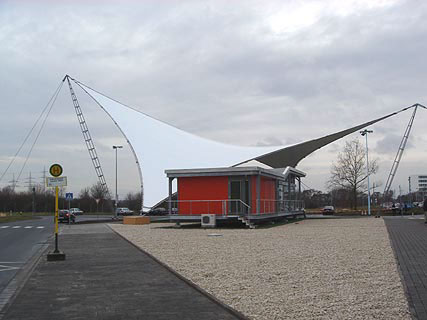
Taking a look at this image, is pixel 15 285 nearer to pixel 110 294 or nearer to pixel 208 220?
pixel 110 294

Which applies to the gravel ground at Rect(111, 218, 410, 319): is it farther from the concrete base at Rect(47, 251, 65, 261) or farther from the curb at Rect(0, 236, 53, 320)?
the curb at Rect(0, 236, 53, 320)

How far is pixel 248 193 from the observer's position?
97.2 feet

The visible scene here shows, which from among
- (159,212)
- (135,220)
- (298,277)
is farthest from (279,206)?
(298,277)

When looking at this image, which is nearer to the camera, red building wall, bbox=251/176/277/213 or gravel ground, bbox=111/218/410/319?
gravel ground, bbox=111/218/410/319

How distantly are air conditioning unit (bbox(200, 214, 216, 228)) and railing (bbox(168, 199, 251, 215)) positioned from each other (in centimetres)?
104

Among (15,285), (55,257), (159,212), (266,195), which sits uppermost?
(266,195)

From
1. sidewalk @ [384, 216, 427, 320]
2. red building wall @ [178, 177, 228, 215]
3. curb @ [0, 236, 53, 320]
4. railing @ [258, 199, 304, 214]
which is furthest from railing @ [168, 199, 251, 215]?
curb @ [0, 236, 53, 320]

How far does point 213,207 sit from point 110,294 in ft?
70.5

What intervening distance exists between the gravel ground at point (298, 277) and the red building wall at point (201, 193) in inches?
505

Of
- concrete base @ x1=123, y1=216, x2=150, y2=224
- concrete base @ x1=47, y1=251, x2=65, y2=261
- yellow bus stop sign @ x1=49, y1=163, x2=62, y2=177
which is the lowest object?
concrete base @ x1=47, y1=251, x2=65, y2=261

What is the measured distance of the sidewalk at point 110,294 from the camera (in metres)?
7.06

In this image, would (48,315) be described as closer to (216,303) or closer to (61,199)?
(216,303)

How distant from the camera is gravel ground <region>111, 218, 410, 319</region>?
7.19 m

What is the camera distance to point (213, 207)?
2991 cm
